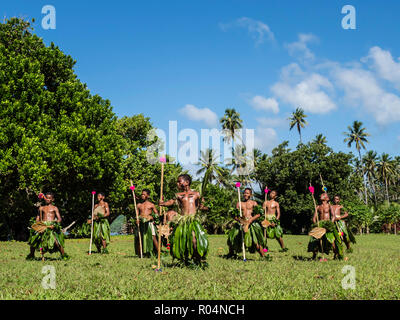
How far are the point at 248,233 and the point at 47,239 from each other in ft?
18.6

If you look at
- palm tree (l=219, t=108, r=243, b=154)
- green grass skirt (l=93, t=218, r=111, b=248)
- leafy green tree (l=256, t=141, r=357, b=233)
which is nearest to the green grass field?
green grass skirt (l=93, t=218, r=111, b=248)

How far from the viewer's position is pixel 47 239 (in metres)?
10.4

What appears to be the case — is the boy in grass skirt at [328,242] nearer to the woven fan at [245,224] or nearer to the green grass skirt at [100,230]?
the woven fan at [245,224]

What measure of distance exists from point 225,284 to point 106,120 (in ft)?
62.2

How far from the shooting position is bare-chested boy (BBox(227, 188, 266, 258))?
1022 centimetres

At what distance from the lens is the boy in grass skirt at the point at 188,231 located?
7.90m

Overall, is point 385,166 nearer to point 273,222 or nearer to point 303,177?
point 303,177

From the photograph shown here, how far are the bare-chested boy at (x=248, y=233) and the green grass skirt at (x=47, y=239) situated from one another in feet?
16.3

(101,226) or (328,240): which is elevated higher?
(101,226)

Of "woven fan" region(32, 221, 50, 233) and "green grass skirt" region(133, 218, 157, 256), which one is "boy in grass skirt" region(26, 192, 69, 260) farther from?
"green grass skirt" region(133, 218, 157, 256)

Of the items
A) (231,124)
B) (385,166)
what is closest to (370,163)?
(385,166)
